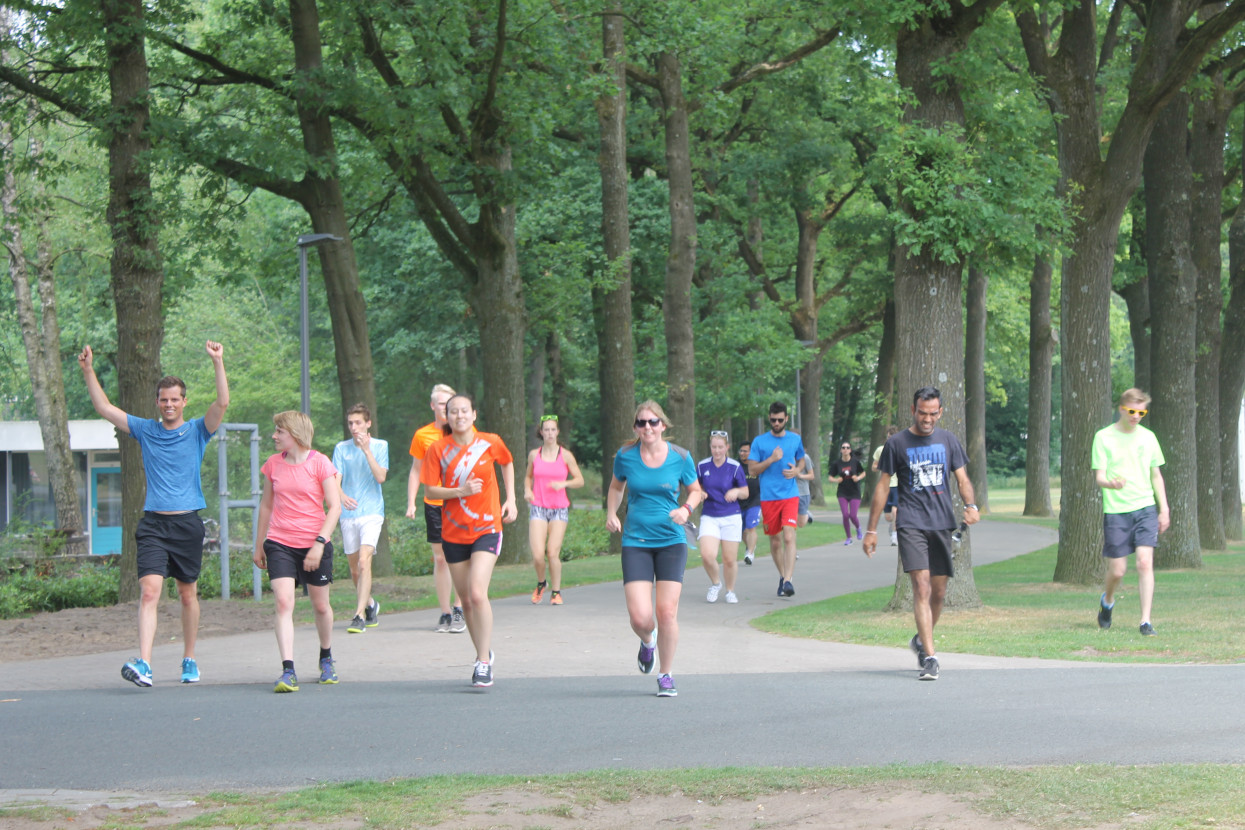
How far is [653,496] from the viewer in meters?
9.03

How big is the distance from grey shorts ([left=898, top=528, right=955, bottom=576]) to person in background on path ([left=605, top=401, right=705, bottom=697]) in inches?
64.0

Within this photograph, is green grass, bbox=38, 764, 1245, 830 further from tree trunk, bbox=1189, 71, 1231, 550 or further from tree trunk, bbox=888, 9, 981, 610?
tree trunk, bbox=1189, 71, 1231, 550

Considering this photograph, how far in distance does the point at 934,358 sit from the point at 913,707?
5.98 metres

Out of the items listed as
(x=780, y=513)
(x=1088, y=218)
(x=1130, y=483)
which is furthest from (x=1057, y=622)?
(x=1088, y=218)

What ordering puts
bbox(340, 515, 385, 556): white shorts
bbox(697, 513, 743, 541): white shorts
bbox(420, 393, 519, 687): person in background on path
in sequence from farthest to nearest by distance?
bbox(697, 513, 743, 541): white shorts < bbox(340, 515, 385, 556): white shorts < bbox(420, 393, 519, 687): person in background on path

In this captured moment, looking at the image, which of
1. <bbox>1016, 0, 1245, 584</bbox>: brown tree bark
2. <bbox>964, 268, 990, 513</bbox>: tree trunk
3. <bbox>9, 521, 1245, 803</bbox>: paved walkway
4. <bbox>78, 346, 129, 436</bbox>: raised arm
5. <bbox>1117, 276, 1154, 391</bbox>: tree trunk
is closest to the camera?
<bbox>9, 521, 1245, 803</bbox>: paved walkway

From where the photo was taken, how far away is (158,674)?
33.8 ft

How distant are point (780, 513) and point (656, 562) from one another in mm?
6952

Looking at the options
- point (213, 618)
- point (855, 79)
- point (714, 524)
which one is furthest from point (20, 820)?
point (855, 79)

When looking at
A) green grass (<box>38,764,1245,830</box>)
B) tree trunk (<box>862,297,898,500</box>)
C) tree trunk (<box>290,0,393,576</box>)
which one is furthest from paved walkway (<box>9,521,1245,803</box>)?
tree trunk (<box>862,297,898,500</box>)

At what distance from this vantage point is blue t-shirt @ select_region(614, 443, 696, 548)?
354 inches

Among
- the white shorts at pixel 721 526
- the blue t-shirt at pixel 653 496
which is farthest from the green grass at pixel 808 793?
the white shorts at pixel 721 526

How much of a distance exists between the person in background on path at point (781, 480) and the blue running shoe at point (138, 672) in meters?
7.73

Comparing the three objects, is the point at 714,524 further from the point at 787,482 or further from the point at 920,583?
the point at 920,583
